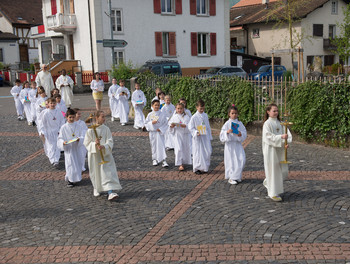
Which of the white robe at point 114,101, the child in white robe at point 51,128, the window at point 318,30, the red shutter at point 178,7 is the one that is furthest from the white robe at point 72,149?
the window at point 318,30

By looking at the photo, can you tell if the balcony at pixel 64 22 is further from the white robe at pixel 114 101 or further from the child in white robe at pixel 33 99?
the white robe at pixel 114 101

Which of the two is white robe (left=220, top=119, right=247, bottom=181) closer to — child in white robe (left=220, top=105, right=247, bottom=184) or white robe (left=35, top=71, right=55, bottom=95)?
child in white robe (left=220, top=105, right=247, bottom=184)

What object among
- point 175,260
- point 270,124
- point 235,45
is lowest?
point 175,260

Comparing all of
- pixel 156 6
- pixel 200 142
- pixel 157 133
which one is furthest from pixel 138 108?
pixel 156 6

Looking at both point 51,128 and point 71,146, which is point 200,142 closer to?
point 71,146

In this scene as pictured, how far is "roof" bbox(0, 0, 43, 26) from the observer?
53431 millimetres

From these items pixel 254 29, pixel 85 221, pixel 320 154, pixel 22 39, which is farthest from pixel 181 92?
pixel 22 39

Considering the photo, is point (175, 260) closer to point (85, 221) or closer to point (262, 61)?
point (85, 221)

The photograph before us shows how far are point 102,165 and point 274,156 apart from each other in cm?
315

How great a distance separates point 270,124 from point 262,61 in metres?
34.4

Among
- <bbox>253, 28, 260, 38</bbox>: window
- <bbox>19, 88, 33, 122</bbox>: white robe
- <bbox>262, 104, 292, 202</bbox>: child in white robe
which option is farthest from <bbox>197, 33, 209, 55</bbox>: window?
<bbox>262, 104, 292, 202</bbox>: child in white robe

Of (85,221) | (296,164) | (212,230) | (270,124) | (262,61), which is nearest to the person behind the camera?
(212,230)

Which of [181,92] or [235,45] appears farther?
[235,45]

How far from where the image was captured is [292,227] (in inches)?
249
